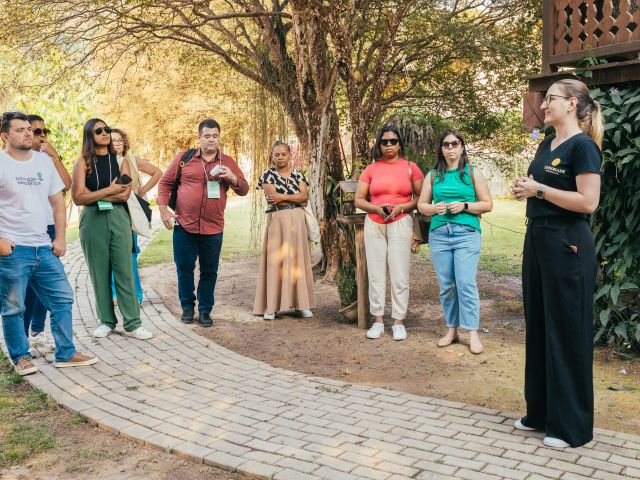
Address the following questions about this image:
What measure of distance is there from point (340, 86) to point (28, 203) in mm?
8489

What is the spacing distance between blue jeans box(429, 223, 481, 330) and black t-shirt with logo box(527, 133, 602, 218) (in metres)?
2.07

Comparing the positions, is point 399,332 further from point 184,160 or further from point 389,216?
point 184,160

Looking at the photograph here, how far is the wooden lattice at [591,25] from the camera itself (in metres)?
6.65

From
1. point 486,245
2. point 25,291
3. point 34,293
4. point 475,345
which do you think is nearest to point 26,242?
point 25,291

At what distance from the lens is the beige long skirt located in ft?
27.0

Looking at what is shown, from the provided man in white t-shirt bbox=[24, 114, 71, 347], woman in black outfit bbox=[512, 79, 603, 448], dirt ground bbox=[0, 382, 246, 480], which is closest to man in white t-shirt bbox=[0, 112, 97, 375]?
man in white t-shirt bbox=[24, 114, 71, 347]

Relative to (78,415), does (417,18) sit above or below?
above

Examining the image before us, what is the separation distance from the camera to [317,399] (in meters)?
5.39

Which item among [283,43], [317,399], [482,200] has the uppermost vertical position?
[283,43]

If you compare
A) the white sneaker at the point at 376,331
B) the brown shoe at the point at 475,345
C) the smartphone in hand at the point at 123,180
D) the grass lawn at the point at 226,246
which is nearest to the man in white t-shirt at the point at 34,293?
the smartphone in hand at the point at 123,180

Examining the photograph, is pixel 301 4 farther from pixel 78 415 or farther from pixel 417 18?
pixel 78 415

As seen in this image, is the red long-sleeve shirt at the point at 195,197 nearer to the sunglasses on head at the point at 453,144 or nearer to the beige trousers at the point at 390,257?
the beige trousers at the point at 390,257

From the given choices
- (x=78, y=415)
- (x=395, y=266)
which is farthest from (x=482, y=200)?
(x=78, y=415)

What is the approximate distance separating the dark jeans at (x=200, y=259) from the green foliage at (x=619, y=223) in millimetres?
3979
